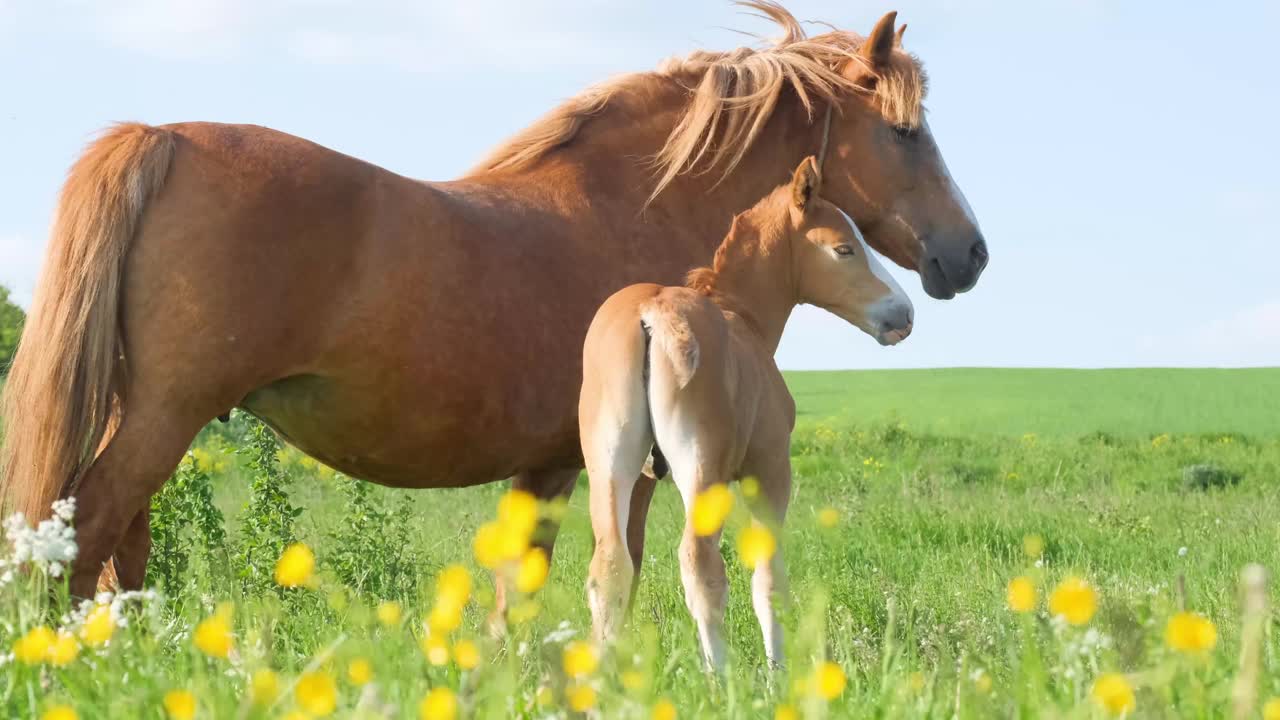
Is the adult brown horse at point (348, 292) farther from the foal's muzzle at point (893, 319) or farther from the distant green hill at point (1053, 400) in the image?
the distant green hill at point (1053, 400)

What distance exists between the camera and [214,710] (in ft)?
7.36

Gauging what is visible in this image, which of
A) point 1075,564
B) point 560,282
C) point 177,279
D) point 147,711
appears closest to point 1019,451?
point 1075,564

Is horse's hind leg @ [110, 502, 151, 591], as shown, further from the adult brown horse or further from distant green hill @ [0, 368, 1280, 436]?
distant green hill @ [0, 368, 1280, 436]

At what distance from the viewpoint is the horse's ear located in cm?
562

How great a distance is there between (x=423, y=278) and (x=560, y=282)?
561mm

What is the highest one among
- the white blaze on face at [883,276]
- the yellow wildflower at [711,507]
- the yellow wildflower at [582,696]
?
the white blaze on face at [883,276]

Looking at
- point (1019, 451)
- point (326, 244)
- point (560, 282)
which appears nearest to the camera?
point (326, 244)

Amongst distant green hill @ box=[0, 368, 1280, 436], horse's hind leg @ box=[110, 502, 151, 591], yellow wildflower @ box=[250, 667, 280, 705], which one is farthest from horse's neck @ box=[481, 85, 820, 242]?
distant green hill @ box=[0, 368, 1280, 436]

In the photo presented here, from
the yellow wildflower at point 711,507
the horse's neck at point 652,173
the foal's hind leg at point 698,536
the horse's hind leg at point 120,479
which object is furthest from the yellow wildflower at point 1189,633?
the horse's neck at point 652,173

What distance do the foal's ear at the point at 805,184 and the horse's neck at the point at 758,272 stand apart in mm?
121

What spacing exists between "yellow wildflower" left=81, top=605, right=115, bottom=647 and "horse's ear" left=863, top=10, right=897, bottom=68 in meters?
4.11

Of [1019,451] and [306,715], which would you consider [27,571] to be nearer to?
[306,715]

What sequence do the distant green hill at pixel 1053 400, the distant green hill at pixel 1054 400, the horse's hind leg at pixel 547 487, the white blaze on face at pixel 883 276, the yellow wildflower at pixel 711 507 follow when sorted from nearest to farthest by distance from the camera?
the yellow wildflower at pixel 711 507
the white blaze on face at pixel 883 276
the horse's hind leg at pixel 547 487
the distant green hill at pixel 1053 400
the distant green hill at pixel 1054 400

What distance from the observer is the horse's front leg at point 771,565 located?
3.63m
